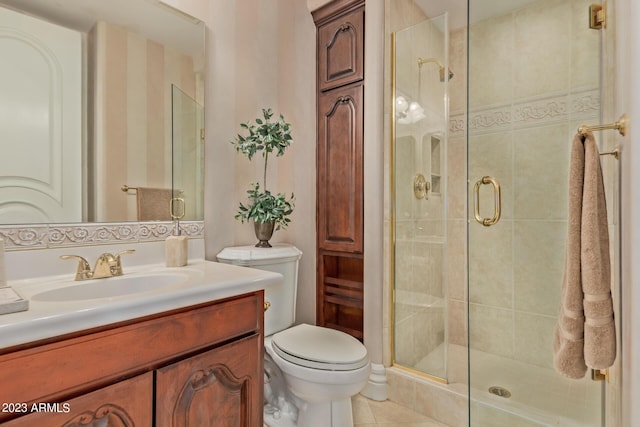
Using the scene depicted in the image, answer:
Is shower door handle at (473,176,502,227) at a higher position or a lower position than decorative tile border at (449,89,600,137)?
lower

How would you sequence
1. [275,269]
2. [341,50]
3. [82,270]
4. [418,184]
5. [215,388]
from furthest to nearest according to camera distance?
[341,50] → [418,184] → [275,269] → [82,270] → [215,388]

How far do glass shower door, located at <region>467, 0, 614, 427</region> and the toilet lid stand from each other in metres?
0.46

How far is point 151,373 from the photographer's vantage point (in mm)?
853

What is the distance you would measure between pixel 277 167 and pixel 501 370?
1.58 m

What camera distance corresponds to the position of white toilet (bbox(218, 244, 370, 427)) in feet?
4.28

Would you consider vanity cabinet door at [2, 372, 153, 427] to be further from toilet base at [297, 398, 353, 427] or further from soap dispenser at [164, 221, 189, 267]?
toilet base at [297, 398, 353, 427]

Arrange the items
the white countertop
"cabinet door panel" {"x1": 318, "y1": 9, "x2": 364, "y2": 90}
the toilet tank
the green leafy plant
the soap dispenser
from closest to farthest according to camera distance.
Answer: the white countertop < the soap dispenser < the toilet tank < the green leafy plant < "cabinet door panel" {"x1": 318, "y1": 9, "x2": 364, "y2": 90}

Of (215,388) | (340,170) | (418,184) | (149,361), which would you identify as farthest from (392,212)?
(149,361)

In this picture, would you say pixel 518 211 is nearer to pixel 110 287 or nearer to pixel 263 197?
pixel 263 197

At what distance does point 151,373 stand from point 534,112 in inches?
61.9

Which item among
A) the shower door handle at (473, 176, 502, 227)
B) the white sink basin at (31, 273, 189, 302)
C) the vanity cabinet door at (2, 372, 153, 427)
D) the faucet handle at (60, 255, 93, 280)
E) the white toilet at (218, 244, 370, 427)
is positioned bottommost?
the white toilet at (218, 244, 370, 427)

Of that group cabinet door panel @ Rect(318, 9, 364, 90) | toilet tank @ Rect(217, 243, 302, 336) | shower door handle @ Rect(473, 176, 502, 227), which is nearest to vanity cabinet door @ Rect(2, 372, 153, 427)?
toilet tank @ Rect(217, 243, 302, 336)

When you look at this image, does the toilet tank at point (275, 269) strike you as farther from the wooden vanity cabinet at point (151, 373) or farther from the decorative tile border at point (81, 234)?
the wooden vanity cabinet at point (151, 373)

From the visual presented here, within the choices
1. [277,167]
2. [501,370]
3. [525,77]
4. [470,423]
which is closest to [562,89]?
[525,77]
